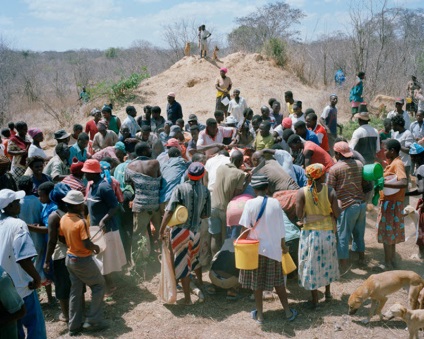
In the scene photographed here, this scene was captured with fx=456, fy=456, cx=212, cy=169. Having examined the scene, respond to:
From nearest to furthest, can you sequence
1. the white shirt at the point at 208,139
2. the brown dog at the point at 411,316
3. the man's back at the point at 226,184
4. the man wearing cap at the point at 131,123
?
the brown dog at the point at 411,316 → the man's back at the point at 226,184 → the white shirt at the point at 208,139 → the man wearing cap at the point at 131,123

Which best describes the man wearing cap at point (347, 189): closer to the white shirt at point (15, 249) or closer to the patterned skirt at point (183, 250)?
the patterned skirt at point (183, 250)

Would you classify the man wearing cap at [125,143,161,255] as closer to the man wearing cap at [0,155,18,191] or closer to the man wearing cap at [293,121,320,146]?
the man wearing cap at [0,155,18,191]

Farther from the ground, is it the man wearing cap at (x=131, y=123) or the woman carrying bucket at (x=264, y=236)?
the man wearing cap at (x=131, y=123)

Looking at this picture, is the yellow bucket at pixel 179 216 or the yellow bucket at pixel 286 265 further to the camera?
the yellow bucket at pixel 179 216

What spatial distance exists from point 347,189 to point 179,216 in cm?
205

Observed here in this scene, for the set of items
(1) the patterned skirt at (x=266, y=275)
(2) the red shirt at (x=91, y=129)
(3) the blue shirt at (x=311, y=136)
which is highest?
(2) the red shirt at (x=91, y=129)

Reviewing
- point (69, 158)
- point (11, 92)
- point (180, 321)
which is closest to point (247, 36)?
point (11, 92)

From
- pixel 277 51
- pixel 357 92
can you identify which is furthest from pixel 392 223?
pixel 277 51

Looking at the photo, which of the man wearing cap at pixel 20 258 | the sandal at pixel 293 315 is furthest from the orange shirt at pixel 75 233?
the sandal at pixel 293 315

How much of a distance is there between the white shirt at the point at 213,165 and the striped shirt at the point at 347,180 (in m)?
1.39

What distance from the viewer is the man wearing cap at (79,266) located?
14.5ft

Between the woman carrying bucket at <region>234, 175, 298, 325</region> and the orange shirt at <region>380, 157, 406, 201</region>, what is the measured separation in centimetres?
184

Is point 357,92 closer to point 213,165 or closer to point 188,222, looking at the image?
point 213,165

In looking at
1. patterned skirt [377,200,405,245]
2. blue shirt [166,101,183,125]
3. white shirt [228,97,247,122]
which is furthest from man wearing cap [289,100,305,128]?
patterned skirt [377,200,405,245]
